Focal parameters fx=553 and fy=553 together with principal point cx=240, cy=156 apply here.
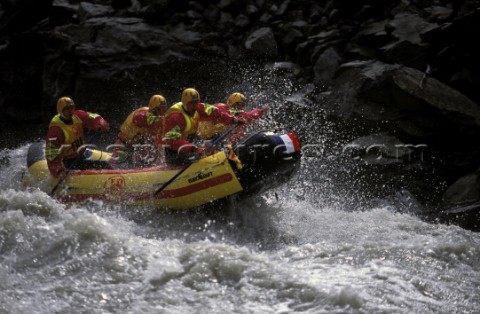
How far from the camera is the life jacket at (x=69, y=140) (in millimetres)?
7508

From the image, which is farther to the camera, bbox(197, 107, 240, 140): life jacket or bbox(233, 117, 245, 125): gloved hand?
bbox(197, 107, 240, 140): life jacket

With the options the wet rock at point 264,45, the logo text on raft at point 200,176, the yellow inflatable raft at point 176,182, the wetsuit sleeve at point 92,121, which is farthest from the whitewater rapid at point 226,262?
the wet rock at point 264,45

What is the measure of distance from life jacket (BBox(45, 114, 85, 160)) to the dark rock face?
4633 mm

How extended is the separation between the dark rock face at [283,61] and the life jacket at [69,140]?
4.63 m

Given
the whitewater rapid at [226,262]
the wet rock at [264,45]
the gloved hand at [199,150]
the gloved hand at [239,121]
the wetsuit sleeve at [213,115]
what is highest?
the wet rock at [264,45]

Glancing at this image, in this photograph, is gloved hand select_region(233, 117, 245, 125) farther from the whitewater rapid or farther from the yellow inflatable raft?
the whitewater rapid

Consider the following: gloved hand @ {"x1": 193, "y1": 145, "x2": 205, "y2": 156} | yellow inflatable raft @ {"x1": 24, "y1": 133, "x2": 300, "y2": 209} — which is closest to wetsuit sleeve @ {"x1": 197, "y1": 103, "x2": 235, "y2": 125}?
gloved hand @ {"x1": 193, "y1": 145, "x2": 205, "y2": 156}

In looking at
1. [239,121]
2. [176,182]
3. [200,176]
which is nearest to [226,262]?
[200,176]

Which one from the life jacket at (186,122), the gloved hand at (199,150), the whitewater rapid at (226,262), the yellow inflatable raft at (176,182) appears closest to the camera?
the whitewater rapid at (226,262)

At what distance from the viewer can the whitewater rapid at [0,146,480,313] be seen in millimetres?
4887

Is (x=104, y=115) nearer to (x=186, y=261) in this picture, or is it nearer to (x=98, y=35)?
(x=98, y=35)

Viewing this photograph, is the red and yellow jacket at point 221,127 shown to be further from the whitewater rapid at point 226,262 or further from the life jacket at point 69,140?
the life jacket at point 69,140

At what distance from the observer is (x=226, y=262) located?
5.44 meters

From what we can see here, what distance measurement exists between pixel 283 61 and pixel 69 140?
6325 mm
